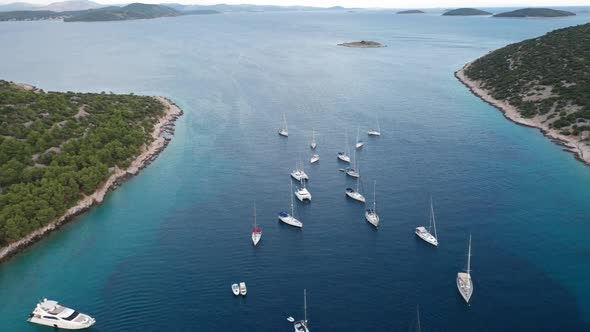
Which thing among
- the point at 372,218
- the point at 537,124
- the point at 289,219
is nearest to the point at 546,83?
the point at 537,124

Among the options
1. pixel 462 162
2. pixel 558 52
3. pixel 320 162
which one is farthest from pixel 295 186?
pixel 558 52

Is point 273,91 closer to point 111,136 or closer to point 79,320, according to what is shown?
point 111,136

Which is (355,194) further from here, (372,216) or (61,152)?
(61,152)

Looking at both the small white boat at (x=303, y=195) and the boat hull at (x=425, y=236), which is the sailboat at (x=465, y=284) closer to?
the boat hull at (x=425, y=236)

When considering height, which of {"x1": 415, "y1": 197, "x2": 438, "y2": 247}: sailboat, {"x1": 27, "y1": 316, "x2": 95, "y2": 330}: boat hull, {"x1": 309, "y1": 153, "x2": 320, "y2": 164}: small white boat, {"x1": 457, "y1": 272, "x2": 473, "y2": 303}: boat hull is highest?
{"x1": 309, "y1": 153, "x2": 320, "y2": 164}: small white boat

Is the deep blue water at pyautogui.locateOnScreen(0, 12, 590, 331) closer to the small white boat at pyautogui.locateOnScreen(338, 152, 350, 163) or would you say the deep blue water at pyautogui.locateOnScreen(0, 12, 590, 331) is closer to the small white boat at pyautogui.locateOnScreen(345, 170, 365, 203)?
the small white boat at pyautogui.locateOnScreen(345, 170, 365, 203)

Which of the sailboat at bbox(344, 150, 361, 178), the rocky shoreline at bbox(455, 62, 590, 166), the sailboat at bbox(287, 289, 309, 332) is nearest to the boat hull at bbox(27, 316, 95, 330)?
the sailboat at bbox(287, 289, 309, 332)
